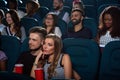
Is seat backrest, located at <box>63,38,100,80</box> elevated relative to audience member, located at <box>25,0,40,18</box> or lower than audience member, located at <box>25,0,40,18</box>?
lower

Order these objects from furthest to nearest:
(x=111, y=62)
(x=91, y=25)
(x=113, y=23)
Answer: (x=91, y=25) → (x=113, y=23) → (x=111, y=62)

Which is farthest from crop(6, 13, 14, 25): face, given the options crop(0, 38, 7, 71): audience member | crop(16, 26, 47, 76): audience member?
crop(16, 26, 47, 76): audience member

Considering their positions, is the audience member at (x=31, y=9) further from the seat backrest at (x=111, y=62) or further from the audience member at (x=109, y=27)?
the seat backrest at (x=111, y=62)

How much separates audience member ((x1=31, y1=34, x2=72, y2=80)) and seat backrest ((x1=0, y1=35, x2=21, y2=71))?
791 mm

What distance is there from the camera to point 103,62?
137 inches

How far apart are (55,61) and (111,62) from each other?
578 mm

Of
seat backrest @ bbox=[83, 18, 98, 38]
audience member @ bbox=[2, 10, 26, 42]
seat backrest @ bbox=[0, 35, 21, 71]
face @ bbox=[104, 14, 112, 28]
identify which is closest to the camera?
seat backrest @ bbox=[0, 35, 21, 71]

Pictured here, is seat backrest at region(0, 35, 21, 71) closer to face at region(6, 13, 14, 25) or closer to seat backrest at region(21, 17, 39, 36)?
face at region(6, 13, 14, 25)

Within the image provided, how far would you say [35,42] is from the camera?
3617 mm

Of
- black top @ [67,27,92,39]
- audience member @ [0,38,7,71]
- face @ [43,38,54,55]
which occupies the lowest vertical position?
audience member @ [0,38,7,71]

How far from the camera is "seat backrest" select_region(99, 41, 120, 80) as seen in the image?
11.4 feet

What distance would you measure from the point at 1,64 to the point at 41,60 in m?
0.75

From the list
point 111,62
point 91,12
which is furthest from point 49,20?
point 91,12

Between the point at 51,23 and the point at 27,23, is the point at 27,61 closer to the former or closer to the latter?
the point at 51,23
